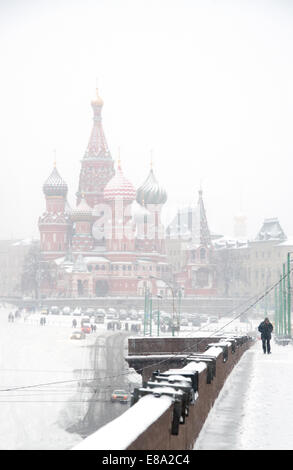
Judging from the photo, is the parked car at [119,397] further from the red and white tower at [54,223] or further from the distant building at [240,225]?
the distant building at [240,225]

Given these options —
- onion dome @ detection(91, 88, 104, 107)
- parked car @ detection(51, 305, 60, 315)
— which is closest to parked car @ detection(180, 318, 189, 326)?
parked car @ detection(51, 305, 60, 315)

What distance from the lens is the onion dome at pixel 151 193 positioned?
13200 cm

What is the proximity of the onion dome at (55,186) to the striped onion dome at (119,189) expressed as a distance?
7.30 m

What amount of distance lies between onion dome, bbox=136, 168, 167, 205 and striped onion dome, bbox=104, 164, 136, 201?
32.6 feet

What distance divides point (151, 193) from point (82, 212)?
1568cm

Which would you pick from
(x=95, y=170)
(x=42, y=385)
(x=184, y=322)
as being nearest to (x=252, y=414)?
(x=42, y=385)

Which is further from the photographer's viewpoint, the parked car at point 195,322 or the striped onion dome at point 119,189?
the striped onion dome at point 119,189

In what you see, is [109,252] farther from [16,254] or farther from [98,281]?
[16,254]

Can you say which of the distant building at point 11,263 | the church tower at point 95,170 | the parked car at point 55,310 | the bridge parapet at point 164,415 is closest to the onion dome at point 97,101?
the church tower at point 95,170

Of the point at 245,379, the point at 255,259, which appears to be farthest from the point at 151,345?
the point at 255,259

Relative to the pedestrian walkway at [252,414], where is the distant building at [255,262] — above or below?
above

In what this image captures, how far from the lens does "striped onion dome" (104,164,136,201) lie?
4766 inches

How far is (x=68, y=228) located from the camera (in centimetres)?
12419

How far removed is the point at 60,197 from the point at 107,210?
7747 mm
